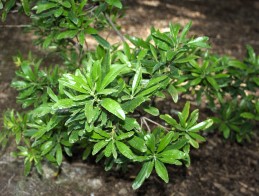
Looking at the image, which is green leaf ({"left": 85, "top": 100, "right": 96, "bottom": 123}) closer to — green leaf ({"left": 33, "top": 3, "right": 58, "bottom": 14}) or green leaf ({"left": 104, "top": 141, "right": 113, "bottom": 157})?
green leaf ({"left": 104, "top": 141, "right": 113, "bottom": 157})

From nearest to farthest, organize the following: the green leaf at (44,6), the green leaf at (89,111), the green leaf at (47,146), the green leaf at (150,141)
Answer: the green leaf at (89,111)
the green leaf at (150,141)
the green leaf at (44,6)
the green leaf at (47,146)

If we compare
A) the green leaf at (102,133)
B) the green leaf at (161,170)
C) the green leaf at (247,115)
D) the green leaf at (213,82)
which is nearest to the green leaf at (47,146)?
the green leaf at (102,133)

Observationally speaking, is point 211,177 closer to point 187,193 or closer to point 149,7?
point 187,193

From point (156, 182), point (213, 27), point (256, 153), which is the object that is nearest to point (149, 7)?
point (213, 27)

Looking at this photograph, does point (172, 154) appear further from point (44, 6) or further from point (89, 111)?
point (44, 6)

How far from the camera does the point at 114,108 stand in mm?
1742

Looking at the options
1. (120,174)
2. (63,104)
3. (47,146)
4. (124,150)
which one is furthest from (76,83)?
(120,174)

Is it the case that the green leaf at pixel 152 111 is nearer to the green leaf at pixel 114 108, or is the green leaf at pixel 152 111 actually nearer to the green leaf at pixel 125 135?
the green leaf at pixel 125 135

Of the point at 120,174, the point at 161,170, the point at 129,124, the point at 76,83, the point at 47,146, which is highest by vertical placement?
the point at 76,83

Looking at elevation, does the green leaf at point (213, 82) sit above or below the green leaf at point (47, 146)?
above

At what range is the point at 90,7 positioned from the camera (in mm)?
2672

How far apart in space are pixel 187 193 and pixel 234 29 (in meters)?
3.59

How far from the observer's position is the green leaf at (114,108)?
5.70 feet

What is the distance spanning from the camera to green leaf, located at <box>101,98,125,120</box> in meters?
1.74
